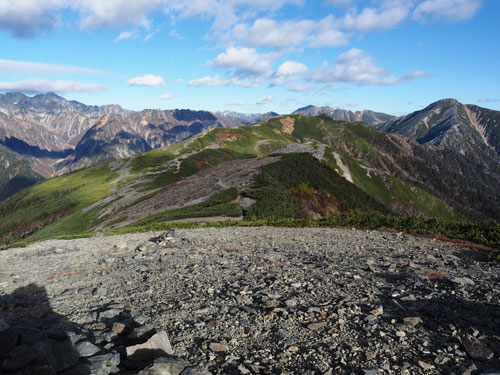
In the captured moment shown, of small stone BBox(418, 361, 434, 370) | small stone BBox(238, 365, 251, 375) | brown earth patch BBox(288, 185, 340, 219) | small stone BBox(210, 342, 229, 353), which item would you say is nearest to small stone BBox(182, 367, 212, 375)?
small stone BBox(238, 365, 251, 375)

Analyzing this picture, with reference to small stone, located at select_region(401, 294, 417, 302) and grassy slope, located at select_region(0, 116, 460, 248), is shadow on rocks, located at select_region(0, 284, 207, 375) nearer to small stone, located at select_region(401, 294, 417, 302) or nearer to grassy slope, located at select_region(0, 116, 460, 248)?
small stone, located at select_region(401, 294, 417, 302)

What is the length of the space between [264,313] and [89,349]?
5520 mm

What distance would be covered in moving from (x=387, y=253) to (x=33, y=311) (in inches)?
743

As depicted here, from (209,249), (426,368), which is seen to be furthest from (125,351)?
(209,249)

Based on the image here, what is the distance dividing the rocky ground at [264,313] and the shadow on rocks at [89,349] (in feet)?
0.10

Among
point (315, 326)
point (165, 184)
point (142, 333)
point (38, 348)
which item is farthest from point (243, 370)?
point (165, 184)

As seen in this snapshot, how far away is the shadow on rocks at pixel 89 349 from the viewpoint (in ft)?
21.4

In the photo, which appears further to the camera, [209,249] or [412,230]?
[412,230]

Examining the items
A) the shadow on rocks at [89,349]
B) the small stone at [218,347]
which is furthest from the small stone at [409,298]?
the shadow on rocks at [89,349]

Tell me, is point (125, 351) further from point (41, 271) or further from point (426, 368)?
point (41, 271)

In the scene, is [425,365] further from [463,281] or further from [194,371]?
[463,281]

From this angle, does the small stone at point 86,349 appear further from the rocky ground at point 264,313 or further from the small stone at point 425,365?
the small stone at point 425,365

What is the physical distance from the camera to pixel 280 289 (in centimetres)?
1253

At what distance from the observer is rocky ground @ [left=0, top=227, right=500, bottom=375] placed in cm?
732
